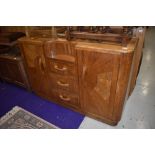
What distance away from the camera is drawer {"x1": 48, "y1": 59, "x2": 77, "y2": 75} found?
52.3 inches

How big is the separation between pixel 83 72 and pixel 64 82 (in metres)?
0.31

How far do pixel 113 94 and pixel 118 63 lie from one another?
31 centimetres

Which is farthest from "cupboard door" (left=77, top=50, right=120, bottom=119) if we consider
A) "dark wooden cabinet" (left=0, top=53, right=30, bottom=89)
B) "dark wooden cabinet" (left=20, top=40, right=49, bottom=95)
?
"dark wooden cabinet" (left=0, top=53, right=30, bottom=89)

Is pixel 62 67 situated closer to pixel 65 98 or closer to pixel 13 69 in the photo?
pixel 65 98

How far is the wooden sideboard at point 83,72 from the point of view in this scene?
1.08 meters

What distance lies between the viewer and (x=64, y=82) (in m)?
1.49

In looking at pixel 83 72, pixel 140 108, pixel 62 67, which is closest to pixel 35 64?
pixel 62 67

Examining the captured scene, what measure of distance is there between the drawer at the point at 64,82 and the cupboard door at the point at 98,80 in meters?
0.08

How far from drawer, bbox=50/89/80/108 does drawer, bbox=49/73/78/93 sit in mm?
69

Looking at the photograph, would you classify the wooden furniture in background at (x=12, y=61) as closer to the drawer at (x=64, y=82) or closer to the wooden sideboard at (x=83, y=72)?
the wooden sideboard at (x=83, y=72)

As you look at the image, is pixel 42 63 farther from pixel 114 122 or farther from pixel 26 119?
pixel 114 122

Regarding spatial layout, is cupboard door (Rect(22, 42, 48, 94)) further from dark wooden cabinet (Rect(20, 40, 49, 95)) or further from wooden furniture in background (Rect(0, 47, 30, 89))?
wooden furniture in background (Rect(0, 47, 30, 89))

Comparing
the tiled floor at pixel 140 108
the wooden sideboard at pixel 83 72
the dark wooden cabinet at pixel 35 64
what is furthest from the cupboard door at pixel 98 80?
the dark wooden cabinet at pixel 35 64
